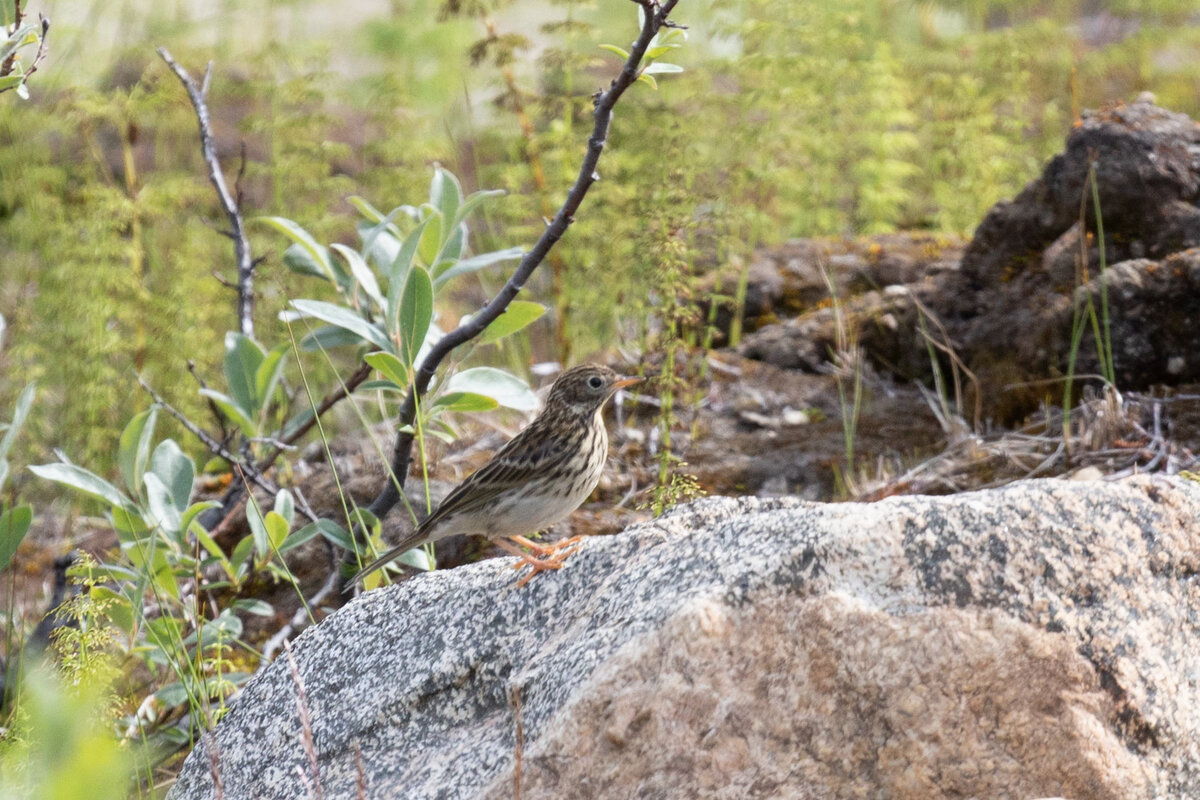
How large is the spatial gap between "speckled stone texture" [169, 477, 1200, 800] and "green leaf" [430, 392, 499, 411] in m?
1.53

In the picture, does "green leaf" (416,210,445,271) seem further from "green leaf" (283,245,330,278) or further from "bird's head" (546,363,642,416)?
"bird's head" (546,363,642,416)

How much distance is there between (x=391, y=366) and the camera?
3.98m

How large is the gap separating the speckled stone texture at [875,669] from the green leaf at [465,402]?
5.03 ft

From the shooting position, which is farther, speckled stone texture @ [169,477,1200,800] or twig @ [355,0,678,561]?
twig @ [355,0,678,561]

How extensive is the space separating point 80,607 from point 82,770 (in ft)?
7.77

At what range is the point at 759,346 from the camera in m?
6.54

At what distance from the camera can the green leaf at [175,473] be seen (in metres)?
4.14

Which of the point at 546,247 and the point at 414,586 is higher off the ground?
the point at 546,247

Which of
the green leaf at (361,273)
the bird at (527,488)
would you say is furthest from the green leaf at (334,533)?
the green leaf at (361,273)

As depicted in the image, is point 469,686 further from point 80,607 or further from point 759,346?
point 759,346

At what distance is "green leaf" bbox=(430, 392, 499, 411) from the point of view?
4078 millimetres

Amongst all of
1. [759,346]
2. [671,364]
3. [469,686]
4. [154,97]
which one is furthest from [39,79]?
[469,686]

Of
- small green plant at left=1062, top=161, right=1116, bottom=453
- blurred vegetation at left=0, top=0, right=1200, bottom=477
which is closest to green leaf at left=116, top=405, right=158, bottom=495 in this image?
blurred vegetation at left=0, top=0, right=1200, bottom=477

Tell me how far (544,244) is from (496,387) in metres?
1.04
